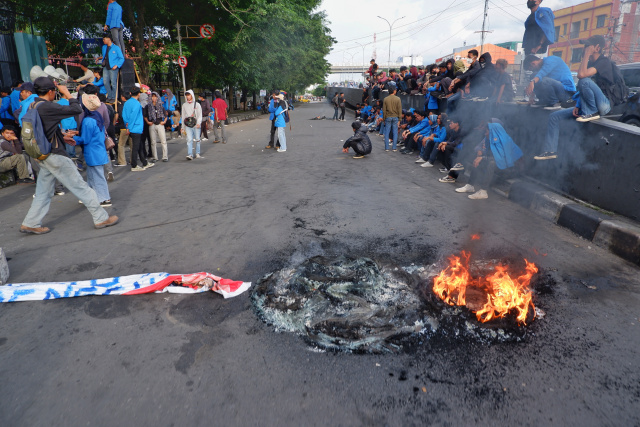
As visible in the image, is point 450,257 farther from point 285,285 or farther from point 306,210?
point 306,210

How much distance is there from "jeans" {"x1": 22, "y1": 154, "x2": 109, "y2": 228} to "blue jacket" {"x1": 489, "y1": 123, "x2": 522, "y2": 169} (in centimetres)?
621

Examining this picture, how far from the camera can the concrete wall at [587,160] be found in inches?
191

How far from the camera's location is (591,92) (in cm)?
550

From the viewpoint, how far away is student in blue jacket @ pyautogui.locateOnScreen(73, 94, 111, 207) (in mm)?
5721

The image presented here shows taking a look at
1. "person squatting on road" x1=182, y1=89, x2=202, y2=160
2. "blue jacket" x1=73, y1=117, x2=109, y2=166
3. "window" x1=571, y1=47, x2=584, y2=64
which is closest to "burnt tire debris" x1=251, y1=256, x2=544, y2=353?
"blue jacket" x1=73, y1=117, x2=109, y2=166

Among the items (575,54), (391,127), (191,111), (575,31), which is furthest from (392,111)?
(575,31)

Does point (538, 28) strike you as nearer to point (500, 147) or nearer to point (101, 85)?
point (500, 147)

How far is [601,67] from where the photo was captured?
20.1 ft

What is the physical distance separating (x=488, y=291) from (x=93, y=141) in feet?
18.8

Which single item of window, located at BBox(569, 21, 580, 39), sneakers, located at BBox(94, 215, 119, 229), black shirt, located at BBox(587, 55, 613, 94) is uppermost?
window, located at BBox(569, 21, 580, 39)

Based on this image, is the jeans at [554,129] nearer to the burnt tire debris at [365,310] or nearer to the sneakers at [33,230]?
the burnt tire debris at [365,310]

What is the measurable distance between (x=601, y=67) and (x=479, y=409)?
627 cm

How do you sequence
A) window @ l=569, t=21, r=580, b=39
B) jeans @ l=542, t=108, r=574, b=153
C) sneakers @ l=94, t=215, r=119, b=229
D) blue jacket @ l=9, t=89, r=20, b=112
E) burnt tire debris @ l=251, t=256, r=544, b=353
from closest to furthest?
1. burnt tire debris @ l=251, t=256, r=544, b=353
2. sneakers @ l=94, t=215, r=119, b=229
3. jeans @ l=542, t=108, r=574, b=153
4. blue jacket @ l=9, t=89, r=20, b=112
5. window @ l=569, t=21, r=580, b=39

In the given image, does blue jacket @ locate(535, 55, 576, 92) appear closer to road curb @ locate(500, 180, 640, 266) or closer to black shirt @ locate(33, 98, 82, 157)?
road curb @ locate(500, 180, 640, 266)
